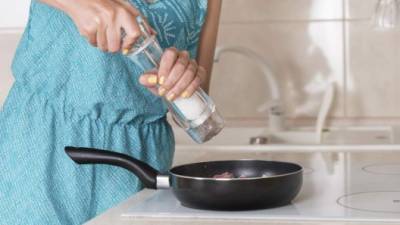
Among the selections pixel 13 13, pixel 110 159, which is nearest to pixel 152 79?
pixel 110 159

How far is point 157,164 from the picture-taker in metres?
0.98

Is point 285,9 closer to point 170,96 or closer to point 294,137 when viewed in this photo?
point 294,137

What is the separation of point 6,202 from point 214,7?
444 mm

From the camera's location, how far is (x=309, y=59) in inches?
70.1

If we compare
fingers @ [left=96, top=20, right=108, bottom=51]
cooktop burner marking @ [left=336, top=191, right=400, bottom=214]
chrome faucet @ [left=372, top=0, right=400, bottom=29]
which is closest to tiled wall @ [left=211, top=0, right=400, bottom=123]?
chrome faucet @ [left=372, top=0, right=400, bottom=29]

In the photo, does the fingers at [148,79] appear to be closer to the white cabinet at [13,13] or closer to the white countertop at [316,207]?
the white countertop at [316,207]

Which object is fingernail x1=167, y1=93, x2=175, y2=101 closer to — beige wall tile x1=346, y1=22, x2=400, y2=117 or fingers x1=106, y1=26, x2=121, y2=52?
fingers x1=106, y1=26, x2=121, y2=52

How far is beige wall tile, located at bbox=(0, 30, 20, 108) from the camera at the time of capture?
6.03 ft

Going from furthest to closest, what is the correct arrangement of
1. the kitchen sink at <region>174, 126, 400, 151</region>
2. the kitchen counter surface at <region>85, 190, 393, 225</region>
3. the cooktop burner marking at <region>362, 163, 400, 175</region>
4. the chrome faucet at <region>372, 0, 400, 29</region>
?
the kitchen sink at <region>174, 126, 400, 151</region> < the chrome faucet at <region>372, 0, 400, 29</region> < the cooktop burner marking at <region>362, 163, 400, 175</region> < the kitchen counter surface at <region>85, 190, 393, 225</region>

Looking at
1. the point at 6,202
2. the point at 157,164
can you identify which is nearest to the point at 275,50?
the point at 157,164

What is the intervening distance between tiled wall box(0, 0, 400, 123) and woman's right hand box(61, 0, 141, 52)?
1059 millimetres

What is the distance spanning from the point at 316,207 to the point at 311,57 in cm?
109

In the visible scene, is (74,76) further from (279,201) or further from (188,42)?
(279,201)

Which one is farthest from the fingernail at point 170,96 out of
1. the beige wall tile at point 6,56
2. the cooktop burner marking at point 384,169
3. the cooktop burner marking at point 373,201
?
the beige wall tile at point 6,56
